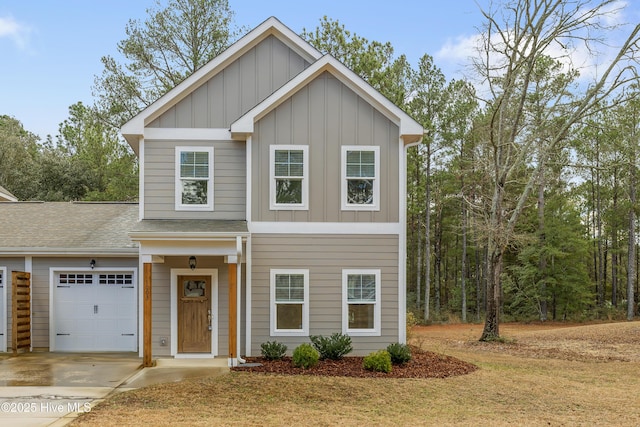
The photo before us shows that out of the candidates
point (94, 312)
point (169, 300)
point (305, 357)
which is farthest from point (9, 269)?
point (305, 357)

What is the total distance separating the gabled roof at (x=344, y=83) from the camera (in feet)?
48.6

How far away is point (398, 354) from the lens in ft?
46.3

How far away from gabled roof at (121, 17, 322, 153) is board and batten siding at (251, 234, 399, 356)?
3835mm

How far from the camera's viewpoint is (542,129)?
2258 centimetres

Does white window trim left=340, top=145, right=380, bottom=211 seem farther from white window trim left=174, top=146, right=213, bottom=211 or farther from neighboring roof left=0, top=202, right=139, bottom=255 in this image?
neighboring roof left=0, top=202, right=139, bottom=255

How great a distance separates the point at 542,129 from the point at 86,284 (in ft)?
52.4

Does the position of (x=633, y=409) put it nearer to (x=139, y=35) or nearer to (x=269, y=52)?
(x=269, y=52)

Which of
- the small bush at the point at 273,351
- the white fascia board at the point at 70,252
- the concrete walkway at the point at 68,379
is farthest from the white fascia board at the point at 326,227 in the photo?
the white fascia board at the point at 70,252

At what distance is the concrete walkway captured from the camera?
940 centimetres

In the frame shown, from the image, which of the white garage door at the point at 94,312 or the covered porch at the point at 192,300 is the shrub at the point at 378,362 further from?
the white garage door at the point at 94,312

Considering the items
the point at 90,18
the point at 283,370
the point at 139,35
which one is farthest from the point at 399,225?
the point at 139,35

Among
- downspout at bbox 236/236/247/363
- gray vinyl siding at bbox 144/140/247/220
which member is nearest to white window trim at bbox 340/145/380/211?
gray vinyl siding at bbox 144/140/247/220

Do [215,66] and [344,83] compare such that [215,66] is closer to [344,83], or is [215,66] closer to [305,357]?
[344,83]

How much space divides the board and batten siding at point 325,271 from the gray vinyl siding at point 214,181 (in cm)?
118
